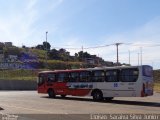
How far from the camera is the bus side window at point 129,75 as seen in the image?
27719 millimetres

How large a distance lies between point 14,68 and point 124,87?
209ft

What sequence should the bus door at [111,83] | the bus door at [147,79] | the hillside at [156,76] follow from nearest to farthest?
the bus door at [147,79], the bus door at [111,83], the hillside at [156,76]

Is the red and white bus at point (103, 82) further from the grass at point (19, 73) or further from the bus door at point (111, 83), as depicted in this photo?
the grass at point (19, 73)

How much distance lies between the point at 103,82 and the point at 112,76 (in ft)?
3.49

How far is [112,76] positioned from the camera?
29.4 m

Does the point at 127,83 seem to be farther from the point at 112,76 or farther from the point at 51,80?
the point at 51,80

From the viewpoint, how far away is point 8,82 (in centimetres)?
6309

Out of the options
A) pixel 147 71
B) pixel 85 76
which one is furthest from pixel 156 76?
pixel 147 71

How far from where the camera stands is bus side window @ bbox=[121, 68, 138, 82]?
2772cm

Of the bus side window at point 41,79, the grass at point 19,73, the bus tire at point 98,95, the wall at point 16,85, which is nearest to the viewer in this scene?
the bus tire at point 98,95

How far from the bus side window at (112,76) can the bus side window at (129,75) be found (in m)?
0.66

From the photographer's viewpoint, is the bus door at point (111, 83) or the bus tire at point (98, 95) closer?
the bus door at point (111, 83)

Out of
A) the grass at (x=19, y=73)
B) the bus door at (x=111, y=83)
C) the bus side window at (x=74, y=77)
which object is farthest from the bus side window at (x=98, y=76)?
the grass at (x=19, y=73)

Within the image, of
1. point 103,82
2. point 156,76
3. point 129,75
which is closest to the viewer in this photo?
point 129,75
